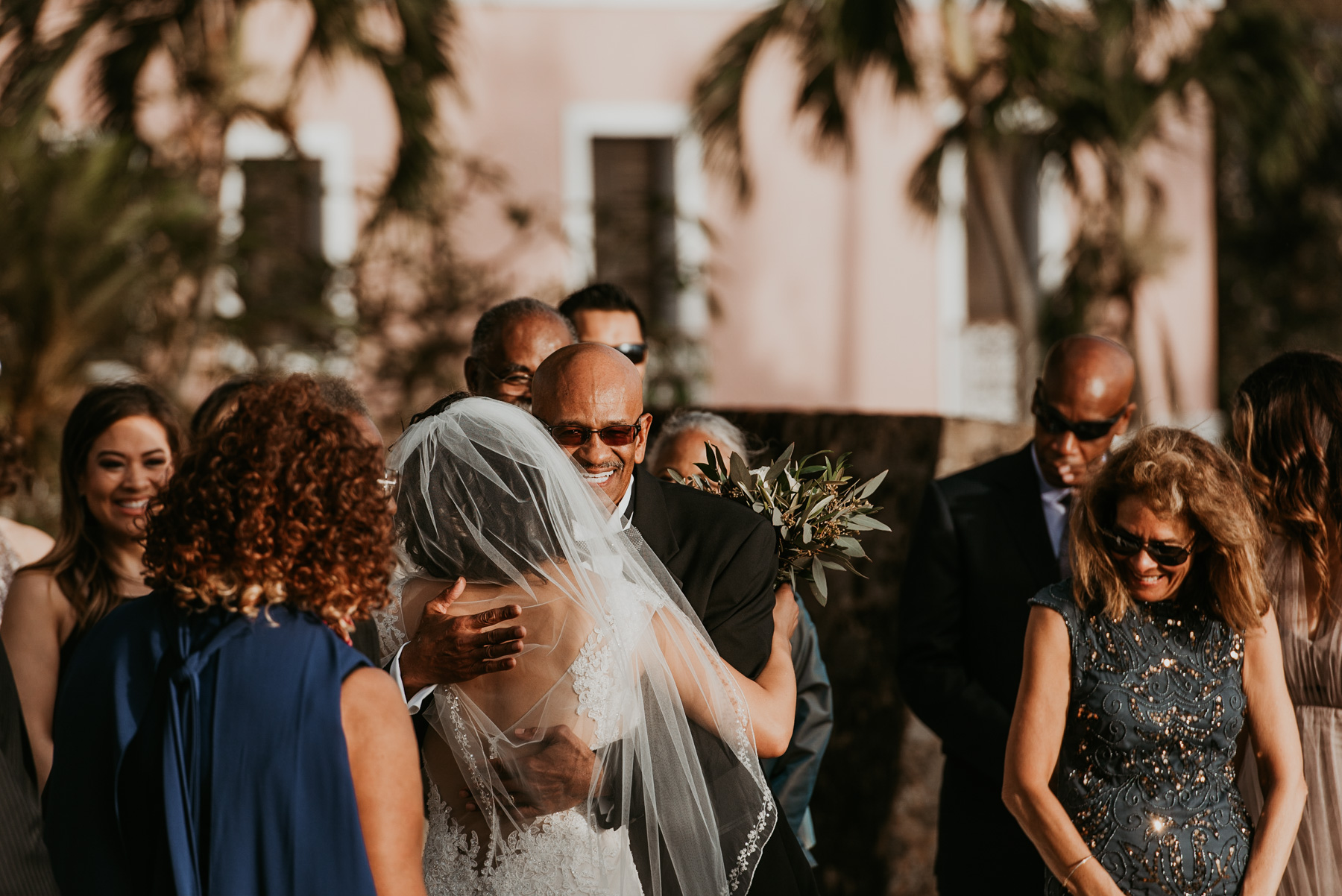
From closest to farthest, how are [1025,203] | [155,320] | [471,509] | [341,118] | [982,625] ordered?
[471,509] < [982,625] < [155,320] < [341,118] < [1025,203]

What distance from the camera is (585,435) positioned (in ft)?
10.00

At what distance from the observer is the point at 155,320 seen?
33.3 ft

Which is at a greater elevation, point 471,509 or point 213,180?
point 213,180

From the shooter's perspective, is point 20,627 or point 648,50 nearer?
point 20,627

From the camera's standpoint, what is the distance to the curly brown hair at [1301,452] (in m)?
3.34

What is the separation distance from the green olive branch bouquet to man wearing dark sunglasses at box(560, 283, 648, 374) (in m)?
1.32

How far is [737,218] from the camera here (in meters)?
13.8

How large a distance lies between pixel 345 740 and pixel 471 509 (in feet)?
2.08

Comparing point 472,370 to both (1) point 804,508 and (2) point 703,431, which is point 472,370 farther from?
(1) point 804,508

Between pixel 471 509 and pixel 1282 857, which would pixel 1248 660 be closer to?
pixel 1282 857

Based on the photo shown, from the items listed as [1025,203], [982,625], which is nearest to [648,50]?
[1025,203]

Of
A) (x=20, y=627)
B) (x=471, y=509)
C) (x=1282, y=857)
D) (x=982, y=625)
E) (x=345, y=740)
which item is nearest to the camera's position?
(x=345, y=740)

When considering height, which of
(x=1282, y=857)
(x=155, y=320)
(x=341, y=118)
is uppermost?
(x=341, y=118)

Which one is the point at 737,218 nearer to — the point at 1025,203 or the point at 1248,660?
the point at 1025,203
